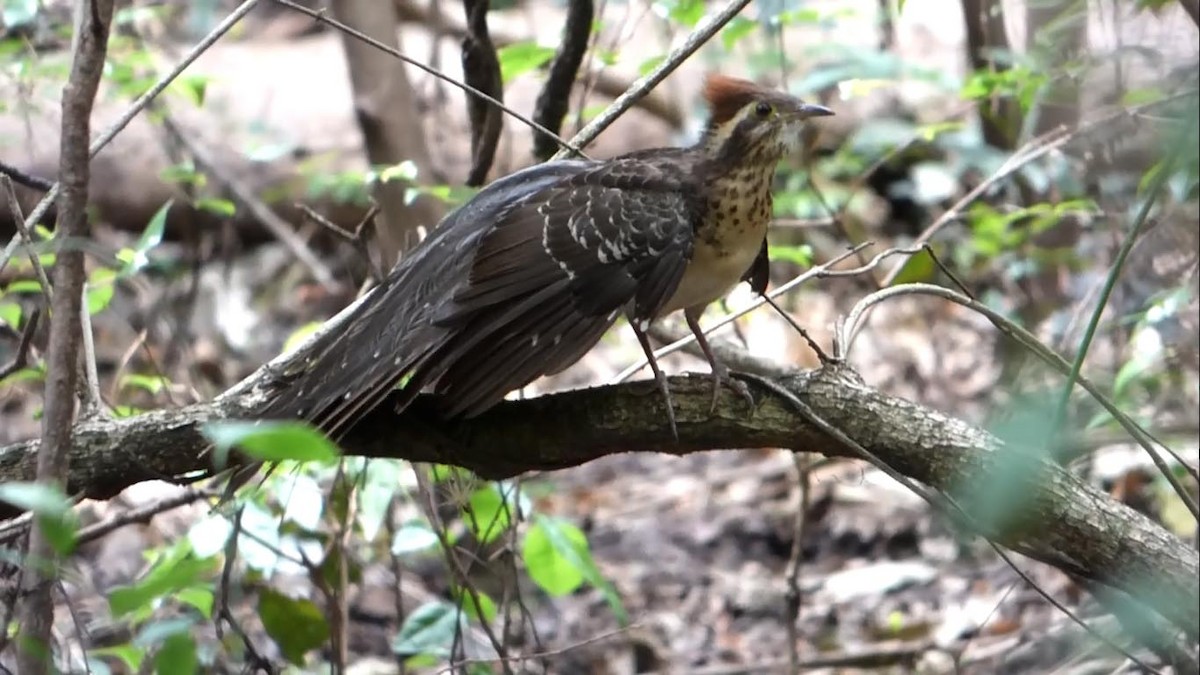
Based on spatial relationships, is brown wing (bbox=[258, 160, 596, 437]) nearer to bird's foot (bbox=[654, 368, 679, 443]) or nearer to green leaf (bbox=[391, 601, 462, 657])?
bird's foot (bbox=[654, 368, 679, 443])

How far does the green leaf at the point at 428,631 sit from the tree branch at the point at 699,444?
1.04m

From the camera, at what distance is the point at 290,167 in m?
7.46

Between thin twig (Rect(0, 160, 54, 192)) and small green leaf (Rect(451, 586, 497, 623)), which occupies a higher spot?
thin twig (Rect(0, 160, 54, 192))

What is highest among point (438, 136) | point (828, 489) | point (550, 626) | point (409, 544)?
point (438, 136)

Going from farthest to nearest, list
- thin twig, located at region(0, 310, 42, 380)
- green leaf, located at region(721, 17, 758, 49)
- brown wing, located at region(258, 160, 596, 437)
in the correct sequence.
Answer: green leaf, located at region(721, 17, 758, 49) → thin twig, located at region(0, 310, 42, 380) → brown wing, located at region(258, 160, 596, 437)

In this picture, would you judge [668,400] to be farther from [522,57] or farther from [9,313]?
[9,313]

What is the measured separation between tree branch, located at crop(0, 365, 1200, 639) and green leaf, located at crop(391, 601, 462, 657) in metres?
1.04

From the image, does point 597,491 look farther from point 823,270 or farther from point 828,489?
point 823,270

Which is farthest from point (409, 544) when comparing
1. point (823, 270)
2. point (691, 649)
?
point (691, 649)

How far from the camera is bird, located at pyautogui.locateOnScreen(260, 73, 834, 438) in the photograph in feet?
7.49

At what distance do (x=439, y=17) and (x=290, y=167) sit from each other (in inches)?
76.2

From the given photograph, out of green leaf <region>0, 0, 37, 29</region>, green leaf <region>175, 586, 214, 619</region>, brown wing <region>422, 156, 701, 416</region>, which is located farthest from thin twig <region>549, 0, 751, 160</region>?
green leaf <region>0, 0, 37, 29</region>

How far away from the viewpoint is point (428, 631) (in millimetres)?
3430

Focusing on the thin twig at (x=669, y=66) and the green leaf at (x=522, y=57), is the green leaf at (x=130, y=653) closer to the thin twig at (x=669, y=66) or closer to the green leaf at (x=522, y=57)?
the thin twig at (x=669, y=66)
